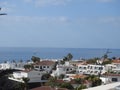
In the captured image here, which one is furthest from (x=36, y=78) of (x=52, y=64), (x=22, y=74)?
(x=52, y=64)

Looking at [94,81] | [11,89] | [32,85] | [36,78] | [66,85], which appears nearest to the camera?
[11,89]

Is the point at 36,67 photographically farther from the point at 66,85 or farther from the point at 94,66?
the point at 66,85

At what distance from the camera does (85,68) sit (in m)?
81.5

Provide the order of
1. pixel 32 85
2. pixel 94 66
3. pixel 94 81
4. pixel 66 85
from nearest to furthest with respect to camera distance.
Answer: pixel 66 85
pixel 94 81
pixel 32 85
pixel 94 66

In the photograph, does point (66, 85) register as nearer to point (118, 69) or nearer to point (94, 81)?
point (94, 81)

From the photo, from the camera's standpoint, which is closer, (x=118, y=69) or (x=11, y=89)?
(x=11, y=89)

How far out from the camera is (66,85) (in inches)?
1721

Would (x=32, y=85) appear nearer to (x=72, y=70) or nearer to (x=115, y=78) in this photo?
(x=115, y=78)

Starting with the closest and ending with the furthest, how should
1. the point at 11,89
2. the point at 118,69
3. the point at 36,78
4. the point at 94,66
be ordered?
the point at 11,89, the point at 36,78, the point at 118,69, the point at 94,66

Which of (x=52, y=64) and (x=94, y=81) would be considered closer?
(x=94, y=81)

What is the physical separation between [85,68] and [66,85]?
3807cm

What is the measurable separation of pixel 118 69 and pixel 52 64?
55.1 feet

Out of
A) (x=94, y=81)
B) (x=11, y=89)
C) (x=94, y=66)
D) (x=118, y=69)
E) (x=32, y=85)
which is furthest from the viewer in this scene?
(x=94, y=66)

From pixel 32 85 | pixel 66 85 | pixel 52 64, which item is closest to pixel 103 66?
pixel 52 64
